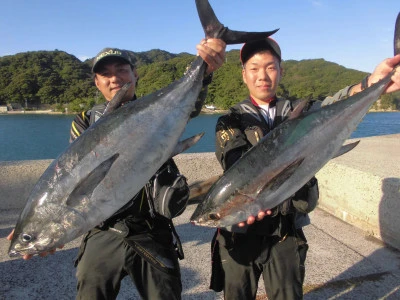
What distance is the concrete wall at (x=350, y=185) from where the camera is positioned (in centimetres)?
413

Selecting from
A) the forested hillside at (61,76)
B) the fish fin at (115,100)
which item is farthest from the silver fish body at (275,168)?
the forested hillside at (61,76)

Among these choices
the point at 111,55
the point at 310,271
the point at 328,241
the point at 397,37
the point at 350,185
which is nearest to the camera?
the point at 397,37

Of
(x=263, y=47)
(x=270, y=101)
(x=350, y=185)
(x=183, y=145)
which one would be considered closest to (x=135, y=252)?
(x=183, y=145)

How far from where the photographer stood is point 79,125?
239cm

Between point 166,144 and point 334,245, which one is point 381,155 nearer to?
point 334,245

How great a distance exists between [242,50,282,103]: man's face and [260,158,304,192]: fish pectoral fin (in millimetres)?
705

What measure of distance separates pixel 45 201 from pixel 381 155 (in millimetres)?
6185

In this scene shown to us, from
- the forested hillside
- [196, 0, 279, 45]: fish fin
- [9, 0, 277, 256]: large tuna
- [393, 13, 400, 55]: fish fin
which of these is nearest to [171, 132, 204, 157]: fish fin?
[9, 0, 277, 256]: large tuna

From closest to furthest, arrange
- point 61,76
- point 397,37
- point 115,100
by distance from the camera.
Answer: point 115,100 < point 397,37 < point 61,76

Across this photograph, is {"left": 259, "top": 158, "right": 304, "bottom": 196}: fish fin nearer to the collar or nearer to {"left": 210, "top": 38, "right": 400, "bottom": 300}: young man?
{"left": 210, "top": 38, "right": 400, "bottom": 300}: young man

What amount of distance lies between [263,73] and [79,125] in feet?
4.46

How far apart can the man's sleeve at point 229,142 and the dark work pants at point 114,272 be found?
87 centimetres

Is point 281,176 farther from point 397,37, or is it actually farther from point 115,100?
point 397,37

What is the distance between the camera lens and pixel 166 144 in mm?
1859
